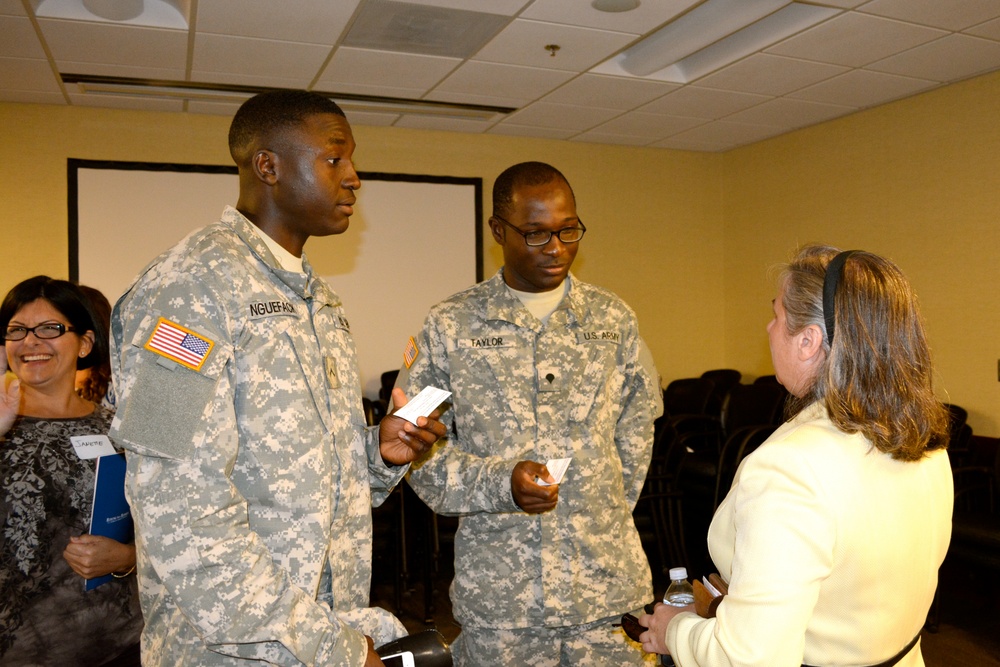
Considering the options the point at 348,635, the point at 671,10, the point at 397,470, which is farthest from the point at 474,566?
the point at 671,10

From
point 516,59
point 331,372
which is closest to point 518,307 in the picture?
point 331,372

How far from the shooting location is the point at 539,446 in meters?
2.17

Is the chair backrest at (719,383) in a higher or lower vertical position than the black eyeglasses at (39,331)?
lower

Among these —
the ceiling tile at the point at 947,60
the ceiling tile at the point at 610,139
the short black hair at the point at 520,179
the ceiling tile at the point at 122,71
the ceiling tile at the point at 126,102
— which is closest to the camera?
the short black hair at the point at 520,179

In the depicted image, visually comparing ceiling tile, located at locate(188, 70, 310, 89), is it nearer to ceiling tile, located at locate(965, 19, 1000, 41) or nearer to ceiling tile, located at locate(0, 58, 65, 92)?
ceiling tile, located at locate(0, 58, 65, 92)

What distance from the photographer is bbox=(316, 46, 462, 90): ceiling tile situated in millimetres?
4738

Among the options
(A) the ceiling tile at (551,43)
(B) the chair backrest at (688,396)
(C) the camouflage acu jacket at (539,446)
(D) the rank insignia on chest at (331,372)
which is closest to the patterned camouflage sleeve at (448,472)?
(C) the camouflage acu jacket at (539,446)

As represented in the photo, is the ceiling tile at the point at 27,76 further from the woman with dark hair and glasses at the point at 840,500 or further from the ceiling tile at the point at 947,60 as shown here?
the ceiling tile at the point at 947,60

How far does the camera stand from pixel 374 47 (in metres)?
4.59

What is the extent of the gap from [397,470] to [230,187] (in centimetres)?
518

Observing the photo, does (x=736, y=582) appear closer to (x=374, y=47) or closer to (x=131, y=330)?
(x=131, y=330)

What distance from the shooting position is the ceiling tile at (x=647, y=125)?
6.35m

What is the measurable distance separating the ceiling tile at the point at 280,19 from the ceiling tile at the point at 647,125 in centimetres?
281

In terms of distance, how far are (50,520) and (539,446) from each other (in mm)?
1232
